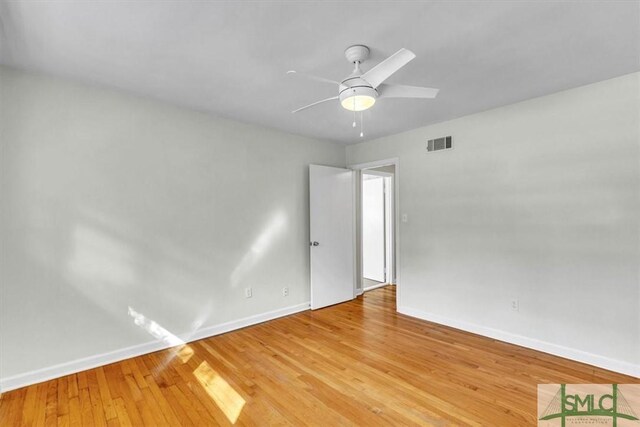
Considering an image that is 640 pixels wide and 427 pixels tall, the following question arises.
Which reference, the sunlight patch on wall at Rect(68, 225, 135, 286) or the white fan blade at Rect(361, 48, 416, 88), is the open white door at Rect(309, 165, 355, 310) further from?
the white fan blade at Rect(361, 48, 416, 88)

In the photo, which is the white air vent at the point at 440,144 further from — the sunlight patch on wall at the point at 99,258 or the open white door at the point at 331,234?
the sunlight patch on wall at the point at 99,258

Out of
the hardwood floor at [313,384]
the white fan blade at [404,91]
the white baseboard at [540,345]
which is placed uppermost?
the white fan blade at [404,91]

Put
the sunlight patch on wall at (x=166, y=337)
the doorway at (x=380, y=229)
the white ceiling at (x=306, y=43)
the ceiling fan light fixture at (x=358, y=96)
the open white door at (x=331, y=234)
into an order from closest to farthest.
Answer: the white ceiling at (x=306, y=43)
the ceiling fan light fixture at (x=358, y=96)
the sunlight patch on wall at (x=166, y=337)
the open white door at (x=331, y=234)
the doorway at (x=380, y=229)

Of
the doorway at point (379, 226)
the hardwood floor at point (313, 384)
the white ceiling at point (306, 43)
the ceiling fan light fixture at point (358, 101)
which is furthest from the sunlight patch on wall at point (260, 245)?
the ceiling fan light fixture at point (358, 101)

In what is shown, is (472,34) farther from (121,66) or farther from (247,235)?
(247,235)

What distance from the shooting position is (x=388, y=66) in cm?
178

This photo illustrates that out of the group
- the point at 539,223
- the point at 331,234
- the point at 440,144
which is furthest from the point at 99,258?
the point at 539,223

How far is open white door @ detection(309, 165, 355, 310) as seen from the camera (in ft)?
14.6

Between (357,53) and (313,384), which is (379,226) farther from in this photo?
(357,53)

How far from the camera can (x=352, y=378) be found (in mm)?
2570

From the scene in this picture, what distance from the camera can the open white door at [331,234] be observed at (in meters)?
4.46

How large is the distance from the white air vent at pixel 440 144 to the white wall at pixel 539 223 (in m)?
0.07

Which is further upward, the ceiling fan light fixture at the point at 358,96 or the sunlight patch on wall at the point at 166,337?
the ceiling fan light fixture at the point at 358,96

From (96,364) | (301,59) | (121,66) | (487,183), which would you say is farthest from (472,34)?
(96,364)
